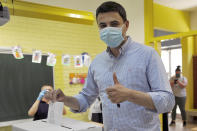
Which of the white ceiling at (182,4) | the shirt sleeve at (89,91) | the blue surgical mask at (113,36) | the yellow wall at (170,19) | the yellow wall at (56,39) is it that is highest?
the white ceiling at (182,4)

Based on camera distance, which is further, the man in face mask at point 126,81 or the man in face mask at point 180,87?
the man in face mask at point 180,87

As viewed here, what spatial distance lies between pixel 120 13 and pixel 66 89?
13.2 feet

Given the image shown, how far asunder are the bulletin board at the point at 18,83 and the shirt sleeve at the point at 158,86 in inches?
146

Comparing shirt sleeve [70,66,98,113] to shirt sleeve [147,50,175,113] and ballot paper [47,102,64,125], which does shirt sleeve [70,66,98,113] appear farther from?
shirt sleeve [147,50,175,113]

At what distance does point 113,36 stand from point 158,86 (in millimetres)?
414

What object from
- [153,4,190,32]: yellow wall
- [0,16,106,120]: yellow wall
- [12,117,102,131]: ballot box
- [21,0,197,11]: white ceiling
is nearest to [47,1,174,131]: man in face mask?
[12,117,102,131]: ballot box

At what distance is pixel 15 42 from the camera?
4.55m

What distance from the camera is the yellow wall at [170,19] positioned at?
4.89 m

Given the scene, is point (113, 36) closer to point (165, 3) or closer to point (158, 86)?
point (158, 86)

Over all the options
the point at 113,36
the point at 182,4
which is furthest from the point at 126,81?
the point at 182,4

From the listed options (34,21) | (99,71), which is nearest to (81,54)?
(34,21)

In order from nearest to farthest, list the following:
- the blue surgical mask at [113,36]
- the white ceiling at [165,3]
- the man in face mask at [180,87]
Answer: the blue surgical mask at [113,36], the white ceiling at [165,3], the man in face mask at [180,87]

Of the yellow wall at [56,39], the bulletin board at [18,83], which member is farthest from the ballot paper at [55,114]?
the yellow wall at [56,39]

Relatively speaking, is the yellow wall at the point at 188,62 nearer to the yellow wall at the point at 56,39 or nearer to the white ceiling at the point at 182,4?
the white ceiling at the point at 182,4
